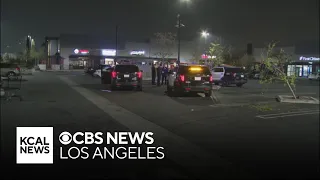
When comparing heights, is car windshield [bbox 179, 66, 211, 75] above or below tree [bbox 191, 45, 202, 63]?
below

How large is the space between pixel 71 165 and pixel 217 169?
258 centimetres

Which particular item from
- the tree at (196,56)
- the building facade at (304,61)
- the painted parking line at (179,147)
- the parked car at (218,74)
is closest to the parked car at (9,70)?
the parked car at (218,74)

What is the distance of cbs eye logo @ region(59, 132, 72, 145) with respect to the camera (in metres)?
8.27

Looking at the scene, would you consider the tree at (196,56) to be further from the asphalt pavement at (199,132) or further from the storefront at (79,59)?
the asphalt pavement at (199,132)

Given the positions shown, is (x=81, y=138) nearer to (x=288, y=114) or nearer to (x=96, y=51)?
(x=288, y=114)

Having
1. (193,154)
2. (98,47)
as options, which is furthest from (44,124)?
(98,47)

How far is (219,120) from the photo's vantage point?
11.8 metres

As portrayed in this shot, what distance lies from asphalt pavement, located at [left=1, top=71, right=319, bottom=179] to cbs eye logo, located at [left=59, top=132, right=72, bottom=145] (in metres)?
0.30

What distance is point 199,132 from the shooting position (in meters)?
9.77

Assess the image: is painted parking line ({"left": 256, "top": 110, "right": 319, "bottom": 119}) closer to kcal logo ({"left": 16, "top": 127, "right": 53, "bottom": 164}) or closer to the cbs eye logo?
the cbs eye logo

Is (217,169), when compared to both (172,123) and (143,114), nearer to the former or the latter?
(172,123)

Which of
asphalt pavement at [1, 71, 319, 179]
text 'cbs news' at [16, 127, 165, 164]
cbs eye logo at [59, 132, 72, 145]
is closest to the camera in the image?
asphalt pavement at [1, 71, 319, 179]

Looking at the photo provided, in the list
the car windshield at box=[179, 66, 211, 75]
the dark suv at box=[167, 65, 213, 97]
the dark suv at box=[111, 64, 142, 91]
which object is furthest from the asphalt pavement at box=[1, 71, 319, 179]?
the dark suv at box=[111, 64, 142, 91]

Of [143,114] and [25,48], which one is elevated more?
[25,48]
